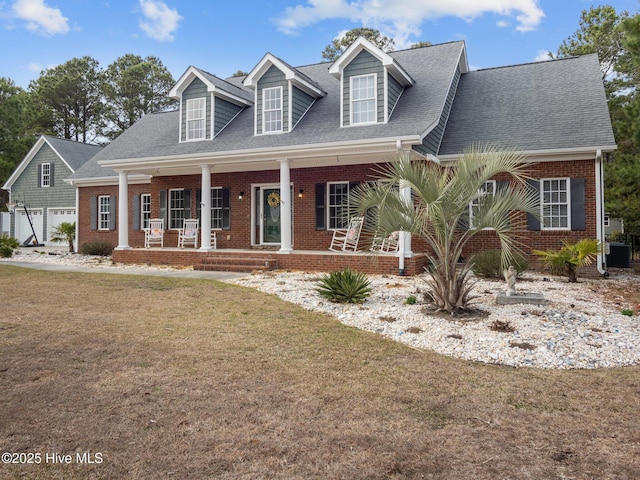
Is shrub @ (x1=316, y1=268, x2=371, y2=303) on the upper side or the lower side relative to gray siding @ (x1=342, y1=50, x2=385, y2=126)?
lower

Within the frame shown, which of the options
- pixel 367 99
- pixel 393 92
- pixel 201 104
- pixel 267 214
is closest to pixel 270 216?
pixel 267 214

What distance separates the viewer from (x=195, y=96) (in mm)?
14305

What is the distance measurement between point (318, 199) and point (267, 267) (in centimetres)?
329

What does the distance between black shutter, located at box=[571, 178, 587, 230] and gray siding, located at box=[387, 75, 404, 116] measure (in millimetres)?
4888

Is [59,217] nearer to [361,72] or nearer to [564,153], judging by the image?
[361,72]

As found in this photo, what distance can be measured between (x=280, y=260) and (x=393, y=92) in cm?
551

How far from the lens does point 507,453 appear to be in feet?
8.62

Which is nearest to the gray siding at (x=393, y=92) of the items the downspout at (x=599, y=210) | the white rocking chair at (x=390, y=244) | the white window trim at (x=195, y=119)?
the white rocking chair at (x=390, y=244)

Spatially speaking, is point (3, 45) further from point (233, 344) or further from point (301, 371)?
point (301, 371)

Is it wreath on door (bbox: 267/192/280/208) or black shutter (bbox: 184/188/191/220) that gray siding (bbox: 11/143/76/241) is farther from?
wreath on door (bbox: 267/192/280/208)

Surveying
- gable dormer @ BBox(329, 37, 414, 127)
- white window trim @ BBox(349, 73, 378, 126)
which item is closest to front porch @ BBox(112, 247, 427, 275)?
white window trim @ BBox(349, 73, 378, 126)

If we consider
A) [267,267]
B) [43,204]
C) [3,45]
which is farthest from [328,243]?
[43,204]

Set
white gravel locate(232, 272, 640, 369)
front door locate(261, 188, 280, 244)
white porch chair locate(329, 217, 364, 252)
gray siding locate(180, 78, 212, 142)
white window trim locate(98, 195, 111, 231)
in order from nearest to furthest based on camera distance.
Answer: white gravel locate(232, 272, 640, 369) < white porch chair locate(329, 217, 364, 252) < gray siding locate(180, 78, 212, 142) < front door locate(261, 188, 280, 244) < white window trim locate(98, 195, 111, 231)

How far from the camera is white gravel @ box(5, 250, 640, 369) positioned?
179 inches
